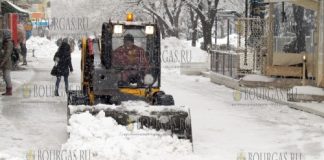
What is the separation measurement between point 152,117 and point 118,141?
33.3 inches

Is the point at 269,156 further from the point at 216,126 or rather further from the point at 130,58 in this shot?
the point at 130,58

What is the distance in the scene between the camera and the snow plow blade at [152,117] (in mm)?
9984

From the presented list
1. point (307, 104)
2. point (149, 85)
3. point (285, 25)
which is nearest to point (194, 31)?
point (285, 25)

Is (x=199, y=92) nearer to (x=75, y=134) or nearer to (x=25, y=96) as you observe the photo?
(x=25, y=96)

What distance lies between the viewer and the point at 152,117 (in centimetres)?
1002

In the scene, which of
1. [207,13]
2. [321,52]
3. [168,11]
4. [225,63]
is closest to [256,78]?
[225,63]

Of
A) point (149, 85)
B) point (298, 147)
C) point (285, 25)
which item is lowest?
point (298, 147)

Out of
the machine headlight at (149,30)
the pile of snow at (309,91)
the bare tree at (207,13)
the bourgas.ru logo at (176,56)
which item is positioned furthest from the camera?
the bare tree at (207,13)

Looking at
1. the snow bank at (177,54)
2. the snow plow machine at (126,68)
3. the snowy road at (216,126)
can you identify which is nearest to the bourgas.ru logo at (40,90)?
the snowy road at (216,126)

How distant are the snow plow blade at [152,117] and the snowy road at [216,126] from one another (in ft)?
1.63

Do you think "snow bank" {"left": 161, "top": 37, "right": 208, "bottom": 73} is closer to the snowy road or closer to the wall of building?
the snowy road

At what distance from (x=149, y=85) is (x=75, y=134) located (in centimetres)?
224

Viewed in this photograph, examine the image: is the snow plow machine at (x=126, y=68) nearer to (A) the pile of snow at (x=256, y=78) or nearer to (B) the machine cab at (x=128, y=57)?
(B) the machine cab at (x=128, y=57)

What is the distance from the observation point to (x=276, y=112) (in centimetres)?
1525
